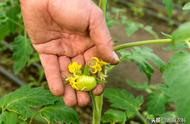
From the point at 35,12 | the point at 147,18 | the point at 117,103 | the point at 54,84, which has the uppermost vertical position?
the point at 35,12

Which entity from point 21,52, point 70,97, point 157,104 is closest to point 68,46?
point 70,97

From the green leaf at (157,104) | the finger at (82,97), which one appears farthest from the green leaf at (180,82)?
the green leaf at (157,104)

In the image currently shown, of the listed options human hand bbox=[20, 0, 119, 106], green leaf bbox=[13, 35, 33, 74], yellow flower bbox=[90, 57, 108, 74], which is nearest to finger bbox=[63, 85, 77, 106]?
human hand bbox=[20, 0, 119, 106]

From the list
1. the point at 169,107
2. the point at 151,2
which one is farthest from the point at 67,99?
the point at 151,2

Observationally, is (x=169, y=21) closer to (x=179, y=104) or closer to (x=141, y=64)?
(x=141, y=64)

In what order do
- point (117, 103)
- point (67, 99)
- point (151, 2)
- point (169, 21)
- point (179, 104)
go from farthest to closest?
point (151, 2)
point (169, 21)
point (117, 103)
point (67, 99)
point (179, 104)

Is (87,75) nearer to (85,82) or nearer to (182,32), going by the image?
(85,82)

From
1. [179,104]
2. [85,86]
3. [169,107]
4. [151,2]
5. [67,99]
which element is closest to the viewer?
[179,104]
